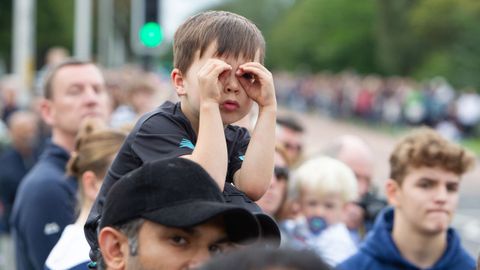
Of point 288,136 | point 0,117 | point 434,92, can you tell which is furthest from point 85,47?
point 288,136

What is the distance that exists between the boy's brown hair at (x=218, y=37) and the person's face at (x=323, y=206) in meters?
3.65

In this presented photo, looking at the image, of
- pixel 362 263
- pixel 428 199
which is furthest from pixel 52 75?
pixel 428 199

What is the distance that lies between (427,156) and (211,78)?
2.79 meters

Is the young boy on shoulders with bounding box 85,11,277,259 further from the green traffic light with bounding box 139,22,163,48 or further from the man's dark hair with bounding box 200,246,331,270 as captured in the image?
the green traffic light with bounding box 139,22,163,48

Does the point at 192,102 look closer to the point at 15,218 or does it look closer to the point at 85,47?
the point at 15,218

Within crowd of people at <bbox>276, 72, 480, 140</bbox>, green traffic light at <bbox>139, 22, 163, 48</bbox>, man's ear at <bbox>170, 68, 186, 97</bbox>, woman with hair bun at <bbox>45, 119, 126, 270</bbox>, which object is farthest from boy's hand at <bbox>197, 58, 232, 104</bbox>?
crowd of people at <bbox>276, 72, 480, 140</bbox>

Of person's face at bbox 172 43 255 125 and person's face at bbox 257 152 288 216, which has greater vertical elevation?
person's face at bbox 172 43 255 125

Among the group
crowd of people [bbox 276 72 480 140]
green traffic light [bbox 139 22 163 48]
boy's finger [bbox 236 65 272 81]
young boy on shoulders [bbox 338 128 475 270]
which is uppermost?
boy's finger [bbox 236 65 272 81]

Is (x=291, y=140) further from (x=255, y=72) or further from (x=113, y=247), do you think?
(x=113, y=247)

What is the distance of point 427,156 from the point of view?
5805 millimetres

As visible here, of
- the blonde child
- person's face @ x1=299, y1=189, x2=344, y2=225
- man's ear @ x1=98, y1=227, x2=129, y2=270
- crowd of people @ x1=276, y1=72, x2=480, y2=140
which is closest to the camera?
man's ear @ x1=98, y1=227, x2=129, y2=270

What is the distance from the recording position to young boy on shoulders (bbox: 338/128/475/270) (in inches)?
222

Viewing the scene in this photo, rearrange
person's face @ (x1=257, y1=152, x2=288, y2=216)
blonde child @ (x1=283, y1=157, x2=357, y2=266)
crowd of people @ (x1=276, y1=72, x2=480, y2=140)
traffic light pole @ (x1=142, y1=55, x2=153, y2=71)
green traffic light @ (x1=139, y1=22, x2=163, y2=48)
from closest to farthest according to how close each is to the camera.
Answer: person's face @ (x1=257, y1=152, x2=288, y2=216), blonde child @ (x1=283, y1=157, x2=357, y2=266), green traffic light @ (x1=139, y1=22, x2=163, y2=48), traffic light pole @ (x1=142, y1=55, x2=153, y2=71), crowd of people @ (x1=276, y1=72, x2=480, y2=140)

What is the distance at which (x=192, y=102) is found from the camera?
343 centimetres
